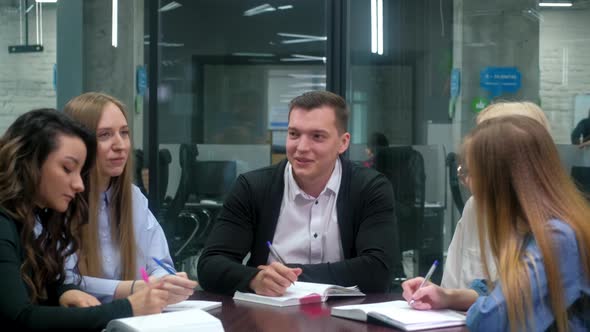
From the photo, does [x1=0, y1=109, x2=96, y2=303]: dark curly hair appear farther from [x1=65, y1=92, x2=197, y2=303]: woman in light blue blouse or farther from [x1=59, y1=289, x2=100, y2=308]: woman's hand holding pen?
[x1=65, y1=92, x2=197, y2=303]: woman in light blue blouse

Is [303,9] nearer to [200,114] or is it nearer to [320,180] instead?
[200,114]

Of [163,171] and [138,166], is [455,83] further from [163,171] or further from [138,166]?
[138,166]

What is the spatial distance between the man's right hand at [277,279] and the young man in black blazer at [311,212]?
33cm

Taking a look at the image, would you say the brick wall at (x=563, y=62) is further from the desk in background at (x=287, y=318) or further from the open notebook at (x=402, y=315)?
the open notebook at (x=402, y=315)

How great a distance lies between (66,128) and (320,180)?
3.70 ft

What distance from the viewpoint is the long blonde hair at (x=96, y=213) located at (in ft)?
8.45

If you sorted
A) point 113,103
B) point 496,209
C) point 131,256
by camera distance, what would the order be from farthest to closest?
point 113,103
point 131,256
point 496,209

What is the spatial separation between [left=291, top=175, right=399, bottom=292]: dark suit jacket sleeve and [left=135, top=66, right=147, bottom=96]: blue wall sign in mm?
3158

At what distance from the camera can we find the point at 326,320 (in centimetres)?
211

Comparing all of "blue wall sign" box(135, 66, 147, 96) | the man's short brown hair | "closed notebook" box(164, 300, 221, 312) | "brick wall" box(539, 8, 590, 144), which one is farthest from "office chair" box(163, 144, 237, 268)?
"closed notebook" box(164, 300, 221, 312)

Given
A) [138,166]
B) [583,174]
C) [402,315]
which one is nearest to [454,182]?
[583,174]

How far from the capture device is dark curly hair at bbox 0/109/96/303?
1957 millimetres

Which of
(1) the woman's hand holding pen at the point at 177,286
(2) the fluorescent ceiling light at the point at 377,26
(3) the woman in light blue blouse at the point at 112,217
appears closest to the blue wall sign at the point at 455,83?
(2) the fluorescent ceiling light at the point at 377,26

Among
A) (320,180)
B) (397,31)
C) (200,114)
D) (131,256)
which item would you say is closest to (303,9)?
(397,31)
